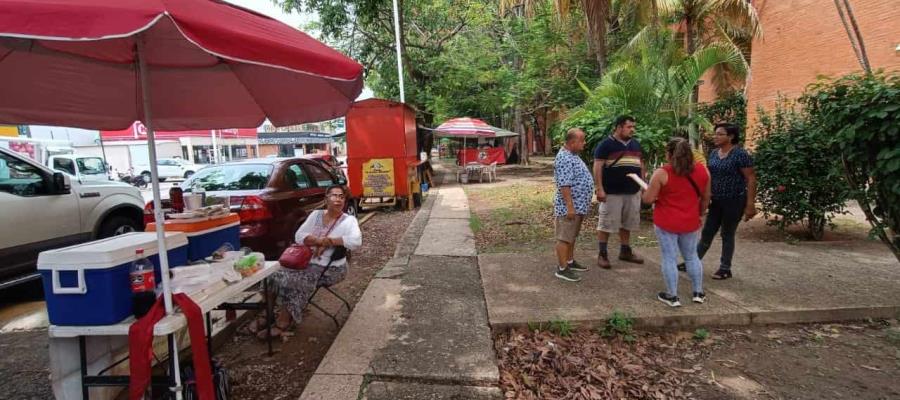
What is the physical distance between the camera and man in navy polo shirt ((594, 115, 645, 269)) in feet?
15.8

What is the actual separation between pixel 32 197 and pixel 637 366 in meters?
6.08

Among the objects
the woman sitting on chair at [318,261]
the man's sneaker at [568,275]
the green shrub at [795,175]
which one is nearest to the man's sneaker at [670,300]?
the man's sneaker at [568,275]

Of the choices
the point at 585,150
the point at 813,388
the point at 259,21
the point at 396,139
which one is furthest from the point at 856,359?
the point at 396,139

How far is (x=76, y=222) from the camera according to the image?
527 centimetres

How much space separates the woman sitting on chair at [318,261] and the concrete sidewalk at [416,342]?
0.43m

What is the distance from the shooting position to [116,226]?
5.97m

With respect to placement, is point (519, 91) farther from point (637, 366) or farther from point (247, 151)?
point (247, 151)

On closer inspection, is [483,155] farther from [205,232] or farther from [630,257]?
[205,232]

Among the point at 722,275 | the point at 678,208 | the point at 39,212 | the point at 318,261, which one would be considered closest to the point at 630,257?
the point at 722,275

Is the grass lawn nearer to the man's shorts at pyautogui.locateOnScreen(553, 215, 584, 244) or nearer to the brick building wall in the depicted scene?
the man's shorts at pyautogui.locateOnScreen(553, 215, 584, 244)

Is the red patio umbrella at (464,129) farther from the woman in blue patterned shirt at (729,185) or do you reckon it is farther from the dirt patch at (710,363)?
the dirt patch at (710,363)

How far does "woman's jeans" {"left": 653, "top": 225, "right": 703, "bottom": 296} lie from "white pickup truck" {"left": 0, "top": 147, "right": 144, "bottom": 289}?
6.14m

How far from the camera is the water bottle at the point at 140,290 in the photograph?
87.6 inches

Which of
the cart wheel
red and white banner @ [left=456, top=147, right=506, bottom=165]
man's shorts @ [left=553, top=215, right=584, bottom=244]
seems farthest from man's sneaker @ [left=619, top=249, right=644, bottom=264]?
red and white banner @ [left=456, top=147, right=506, bottom=165]
